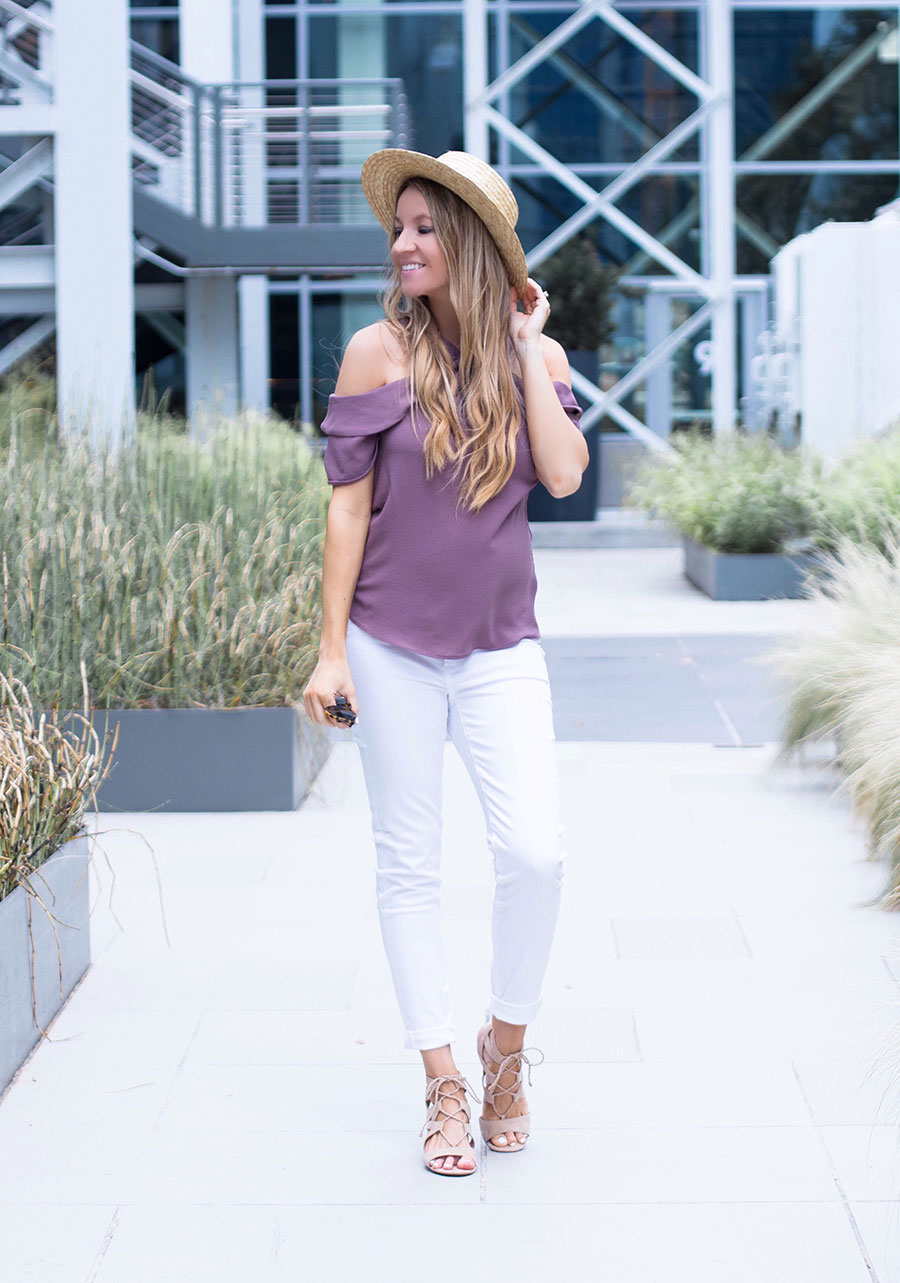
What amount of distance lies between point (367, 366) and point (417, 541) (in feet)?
1.08

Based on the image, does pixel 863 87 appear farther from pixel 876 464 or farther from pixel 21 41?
pixel 876 464

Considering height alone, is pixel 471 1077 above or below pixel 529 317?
below

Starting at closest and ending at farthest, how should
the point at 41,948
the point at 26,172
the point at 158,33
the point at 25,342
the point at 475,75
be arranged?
the point at 41,948 → the point at 26,172 → the point at 25,342 → the point at 475,75 → the point at 158,33

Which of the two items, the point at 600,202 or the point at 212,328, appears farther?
the point at 600,202

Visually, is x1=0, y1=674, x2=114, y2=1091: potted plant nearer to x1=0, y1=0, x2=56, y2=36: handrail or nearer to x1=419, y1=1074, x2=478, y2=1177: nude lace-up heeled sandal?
x1=419, y1=1074, x2=478, y2=1177: nude lace-up heeled sandal

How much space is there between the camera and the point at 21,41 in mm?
15805

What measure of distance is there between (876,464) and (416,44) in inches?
479

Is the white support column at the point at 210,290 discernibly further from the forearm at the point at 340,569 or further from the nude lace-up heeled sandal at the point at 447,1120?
the nude lace-up heeled sandal at the point at 447,1120

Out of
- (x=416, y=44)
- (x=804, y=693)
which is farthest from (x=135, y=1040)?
(x=416, y=44)

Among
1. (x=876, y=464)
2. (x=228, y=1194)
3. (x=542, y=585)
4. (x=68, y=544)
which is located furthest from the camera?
(x=542, y=585)

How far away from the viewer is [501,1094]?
125 inches

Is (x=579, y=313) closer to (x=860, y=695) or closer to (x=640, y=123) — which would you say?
(x=640, y=123)

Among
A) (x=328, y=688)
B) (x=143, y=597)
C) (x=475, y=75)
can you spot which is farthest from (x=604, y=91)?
(x=328, y=688)

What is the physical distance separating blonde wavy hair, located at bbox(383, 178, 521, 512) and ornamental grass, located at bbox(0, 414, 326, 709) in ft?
9.19
